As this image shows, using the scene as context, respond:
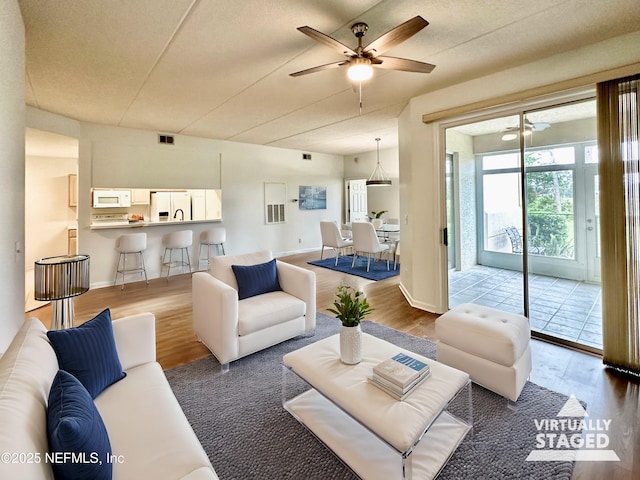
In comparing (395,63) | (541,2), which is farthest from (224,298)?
(541,2)

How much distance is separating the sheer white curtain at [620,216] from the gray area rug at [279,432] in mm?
875

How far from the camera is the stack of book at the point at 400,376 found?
1568 mm

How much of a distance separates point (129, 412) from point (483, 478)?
1.74 meters

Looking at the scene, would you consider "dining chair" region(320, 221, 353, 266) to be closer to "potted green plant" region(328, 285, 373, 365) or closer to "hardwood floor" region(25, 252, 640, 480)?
"hardwood floor" region(25, 252, 640, 480)

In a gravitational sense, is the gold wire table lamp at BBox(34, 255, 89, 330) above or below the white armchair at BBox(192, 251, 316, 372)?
above

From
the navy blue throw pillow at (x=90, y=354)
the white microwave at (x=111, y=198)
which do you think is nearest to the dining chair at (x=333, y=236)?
the white microwave at (x=111, y=198)

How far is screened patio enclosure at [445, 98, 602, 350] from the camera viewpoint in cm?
293

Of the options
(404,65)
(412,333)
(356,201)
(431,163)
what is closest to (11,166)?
(404,65)

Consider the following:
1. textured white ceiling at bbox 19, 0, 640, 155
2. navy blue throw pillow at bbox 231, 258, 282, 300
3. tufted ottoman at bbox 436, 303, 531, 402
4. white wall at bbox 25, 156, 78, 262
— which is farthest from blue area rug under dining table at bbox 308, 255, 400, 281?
white wall at bbox 25, 156, 78, 262

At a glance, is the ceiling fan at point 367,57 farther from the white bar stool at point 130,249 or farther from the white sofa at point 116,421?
the white bar stool at point 130,249

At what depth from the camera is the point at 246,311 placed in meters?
2.70

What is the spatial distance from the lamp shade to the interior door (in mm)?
7489

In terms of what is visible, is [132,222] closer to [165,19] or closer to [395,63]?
[165,19]

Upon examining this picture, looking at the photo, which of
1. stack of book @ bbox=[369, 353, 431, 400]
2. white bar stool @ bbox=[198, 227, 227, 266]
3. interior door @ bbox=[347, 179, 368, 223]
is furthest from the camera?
interior door @ bbox=[347, 179, 368, 223]
